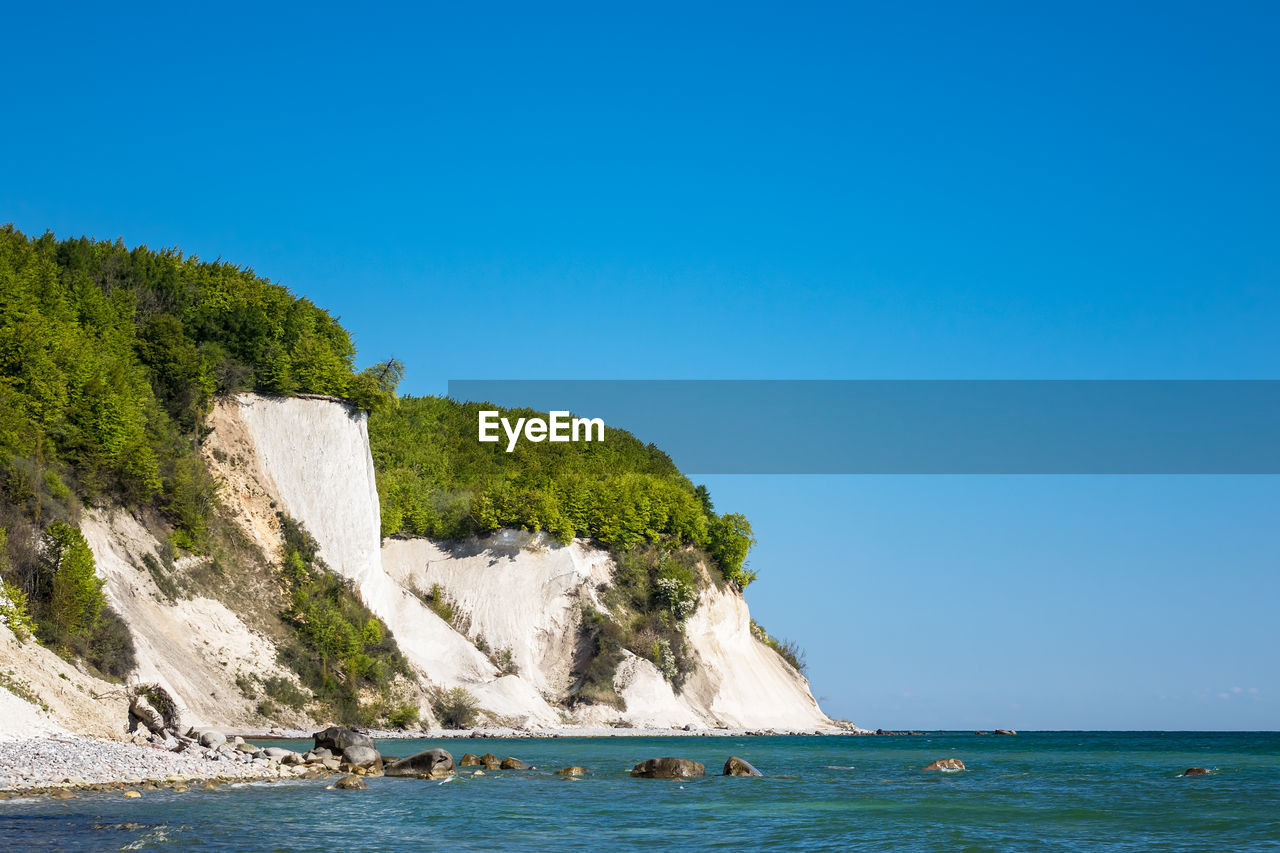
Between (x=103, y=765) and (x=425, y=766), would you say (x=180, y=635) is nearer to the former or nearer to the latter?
(x=425, y=766)

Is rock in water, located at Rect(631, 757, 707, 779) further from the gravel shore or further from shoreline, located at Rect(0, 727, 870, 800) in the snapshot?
the gravel shore

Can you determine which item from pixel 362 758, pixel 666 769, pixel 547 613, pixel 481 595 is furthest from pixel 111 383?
pixel 547 613

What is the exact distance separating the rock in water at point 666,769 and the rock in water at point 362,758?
304 inches

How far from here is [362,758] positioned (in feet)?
110

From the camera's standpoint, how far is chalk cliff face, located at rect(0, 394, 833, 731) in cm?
4541

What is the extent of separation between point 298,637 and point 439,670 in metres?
11.5

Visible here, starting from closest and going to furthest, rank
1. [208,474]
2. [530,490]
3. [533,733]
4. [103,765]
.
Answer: [103,765] < [208,474] < [533,733] < [530,490]

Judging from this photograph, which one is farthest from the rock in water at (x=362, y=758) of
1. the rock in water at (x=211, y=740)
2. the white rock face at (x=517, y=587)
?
the white rock face at (x=517, y=587)

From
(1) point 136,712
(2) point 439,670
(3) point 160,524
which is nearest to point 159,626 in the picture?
(3) point 160,524

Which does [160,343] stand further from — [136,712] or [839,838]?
[839,838]

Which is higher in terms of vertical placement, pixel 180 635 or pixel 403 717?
pixel 180 635

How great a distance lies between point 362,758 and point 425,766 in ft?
6.44

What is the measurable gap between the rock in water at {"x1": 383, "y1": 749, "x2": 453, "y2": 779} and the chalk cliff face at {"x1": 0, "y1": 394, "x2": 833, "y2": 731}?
306 inches

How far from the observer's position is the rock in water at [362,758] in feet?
108
